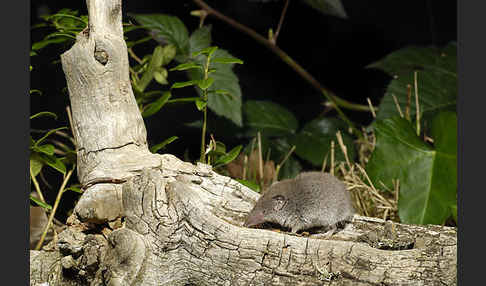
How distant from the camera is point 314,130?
11.3 ft

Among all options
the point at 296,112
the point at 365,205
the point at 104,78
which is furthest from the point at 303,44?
the point at 104,78

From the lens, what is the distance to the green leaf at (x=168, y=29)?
2.90m

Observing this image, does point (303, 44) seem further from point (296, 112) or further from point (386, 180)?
point (386, 180)

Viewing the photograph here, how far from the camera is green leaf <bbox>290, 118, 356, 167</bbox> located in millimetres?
3209

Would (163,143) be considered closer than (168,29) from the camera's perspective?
Yes

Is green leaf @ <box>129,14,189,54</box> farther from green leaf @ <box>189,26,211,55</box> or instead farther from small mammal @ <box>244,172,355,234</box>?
small mammal @ <box>244,172,355,234</box>

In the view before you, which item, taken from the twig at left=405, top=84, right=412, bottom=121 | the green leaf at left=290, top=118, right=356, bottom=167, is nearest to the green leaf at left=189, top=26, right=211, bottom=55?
the green leaf at left=290, top=118, right=356, bottom=167

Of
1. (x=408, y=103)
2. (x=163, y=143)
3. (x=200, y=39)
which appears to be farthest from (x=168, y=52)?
(x=408, y=103)

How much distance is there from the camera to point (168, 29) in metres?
2.94

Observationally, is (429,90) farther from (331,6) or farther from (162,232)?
(162,232)

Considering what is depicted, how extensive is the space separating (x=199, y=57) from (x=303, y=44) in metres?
1.25

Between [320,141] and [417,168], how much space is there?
2.77 feet

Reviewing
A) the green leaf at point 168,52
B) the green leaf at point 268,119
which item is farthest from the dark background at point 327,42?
the green leaf at point 168,52

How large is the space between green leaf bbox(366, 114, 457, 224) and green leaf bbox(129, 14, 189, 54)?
1.23m
